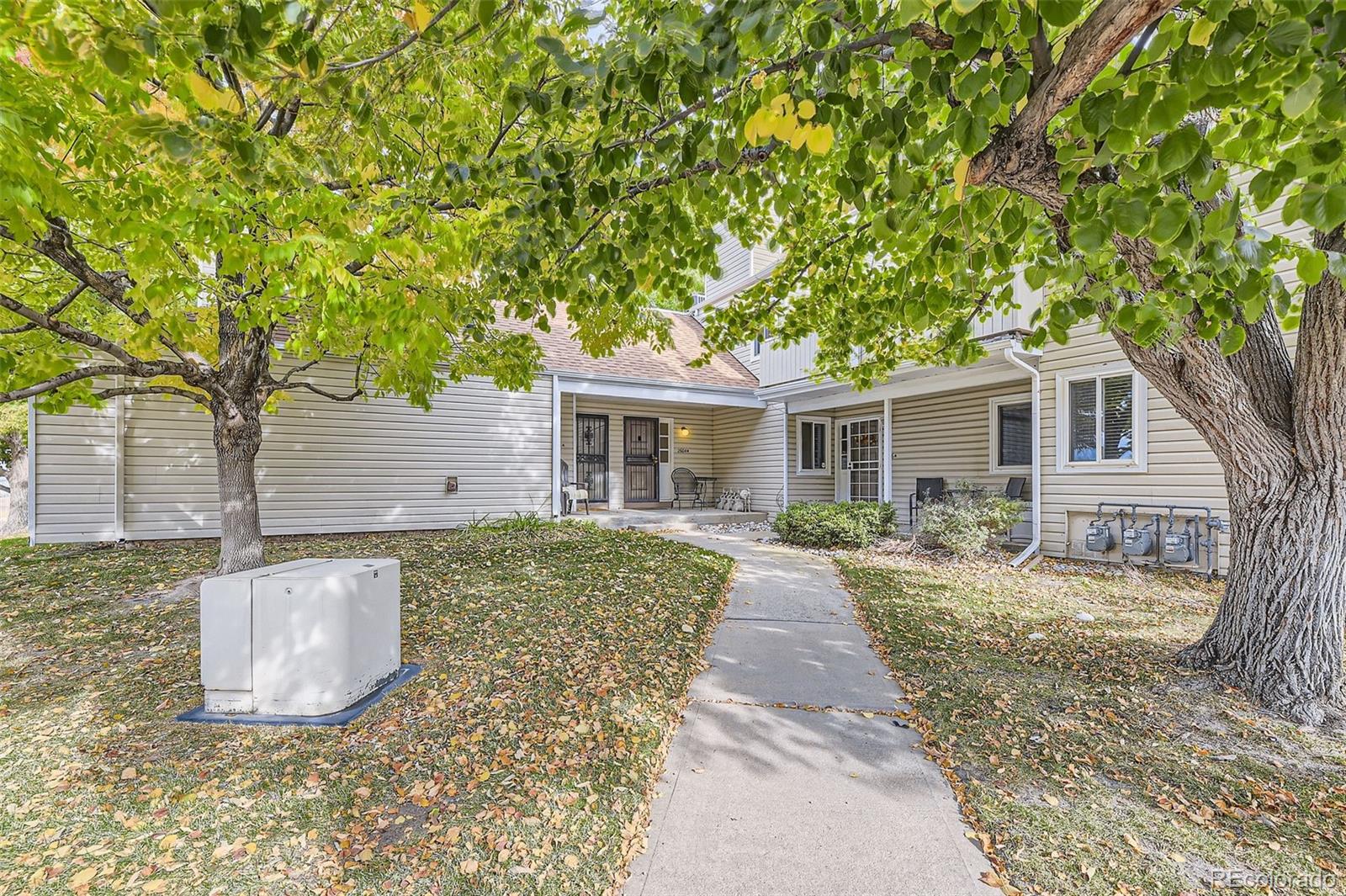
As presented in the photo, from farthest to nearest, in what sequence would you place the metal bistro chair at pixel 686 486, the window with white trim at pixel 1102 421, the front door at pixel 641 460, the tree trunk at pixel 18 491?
the metal bistro chair at pixel 686 486 < the front door at pixel 641 460 < the tree trunk at pixel 18 491 < the window with white trim at pixel 1102 421

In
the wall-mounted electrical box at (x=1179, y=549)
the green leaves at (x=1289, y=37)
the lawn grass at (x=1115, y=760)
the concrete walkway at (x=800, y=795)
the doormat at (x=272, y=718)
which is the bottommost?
the concrete walkway at (x=800, y=795)

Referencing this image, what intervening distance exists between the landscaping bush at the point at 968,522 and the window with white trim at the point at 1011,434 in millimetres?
1143

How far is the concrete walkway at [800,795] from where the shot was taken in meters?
2.18

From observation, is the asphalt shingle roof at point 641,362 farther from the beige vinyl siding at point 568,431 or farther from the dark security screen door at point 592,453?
the dark security screen door at point 592,453

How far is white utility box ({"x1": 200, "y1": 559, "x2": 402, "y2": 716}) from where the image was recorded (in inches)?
127

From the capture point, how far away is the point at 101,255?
4.38 metres

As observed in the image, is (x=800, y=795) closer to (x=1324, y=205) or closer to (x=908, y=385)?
(x=1324, y=205)

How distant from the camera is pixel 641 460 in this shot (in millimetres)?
14297

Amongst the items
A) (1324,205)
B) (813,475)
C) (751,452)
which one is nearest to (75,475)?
(751,452)

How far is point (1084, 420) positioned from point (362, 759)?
→ 9187 millimetres

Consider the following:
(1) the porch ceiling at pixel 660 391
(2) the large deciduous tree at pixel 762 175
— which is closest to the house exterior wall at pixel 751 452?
(1) the porch ceiling at pixel 660 391

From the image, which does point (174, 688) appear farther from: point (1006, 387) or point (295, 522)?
point (1006, 387)

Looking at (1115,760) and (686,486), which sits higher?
(686,486)

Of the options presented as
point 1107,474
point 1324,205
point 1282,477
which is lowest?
point 1107,474
